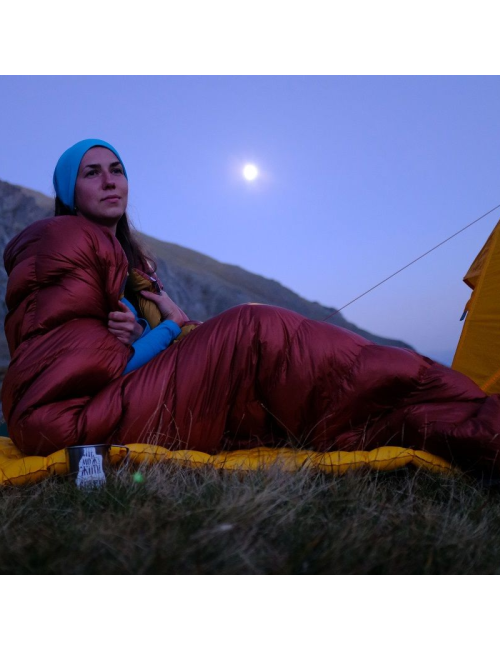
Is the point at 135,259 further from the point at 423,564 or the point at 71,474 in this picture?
the point at 423,564

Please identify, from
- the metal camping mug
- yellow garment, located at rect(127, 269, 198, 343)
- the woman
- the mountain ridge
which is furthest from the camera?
the mountain ridge

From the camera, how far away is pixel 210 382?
2.01 meters

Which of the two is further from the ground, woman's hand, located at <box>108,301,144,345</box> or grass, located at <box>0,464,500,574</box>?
woman's hand, located at <box>108,301,144,345</box>

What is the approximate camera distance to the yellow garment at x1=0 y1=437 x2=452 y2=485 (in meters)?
1.79

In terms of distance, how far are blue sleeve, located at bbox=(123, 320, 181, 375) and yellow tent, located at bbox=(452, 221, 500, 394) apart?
5.84 ft

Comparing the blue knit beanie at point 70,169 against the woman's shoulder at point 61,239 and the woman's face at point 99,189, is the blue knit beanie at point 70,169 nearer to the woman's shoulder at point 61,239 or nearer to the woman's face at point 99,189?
the woman's face at point 99,189

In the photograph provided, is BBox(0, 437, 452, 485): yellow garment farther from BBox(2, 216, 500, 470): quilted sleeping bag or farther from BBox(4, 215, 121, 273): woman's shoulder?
BBox(4, 215, 121, 273): woman's shoulder

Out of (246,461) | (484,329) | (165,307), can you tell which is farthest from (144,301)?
(484,329)

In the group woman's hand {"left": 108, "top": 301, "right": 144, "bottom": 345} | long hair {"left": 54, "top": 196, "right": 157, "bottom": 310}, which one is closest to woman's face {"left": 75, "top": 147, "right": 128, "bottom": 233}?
long hair {"left": 54, "top": 196, "right": 157, "bottom": 310}

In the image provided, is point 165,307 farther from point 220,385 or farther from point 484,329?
point 484,329

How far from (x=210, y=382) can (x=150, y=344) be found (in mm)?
363

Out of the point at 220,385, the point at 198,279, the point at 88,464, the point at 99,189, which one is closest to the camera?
the point at 88,464

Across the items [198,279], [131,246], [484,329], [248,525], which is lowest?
[198,279]

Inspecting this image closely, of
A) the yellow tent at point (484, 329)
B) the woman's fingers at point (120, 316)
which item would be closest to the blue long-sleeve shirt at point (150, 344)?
the woman's fingers at point (120, 316)
